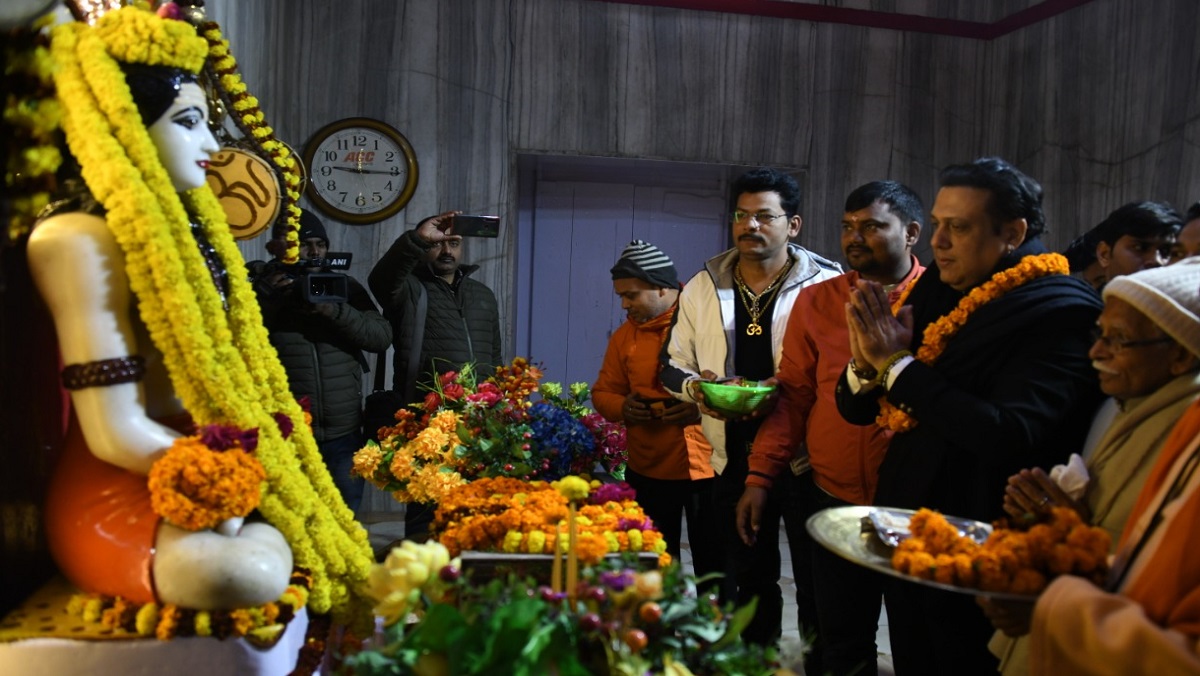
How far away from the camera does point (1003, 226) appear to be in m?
2.37

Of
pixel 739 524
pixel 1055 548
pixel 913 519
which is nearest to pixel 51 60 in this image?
pixel 913 519

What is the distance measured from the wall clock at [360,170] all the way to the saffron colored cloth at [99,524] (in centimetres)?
409

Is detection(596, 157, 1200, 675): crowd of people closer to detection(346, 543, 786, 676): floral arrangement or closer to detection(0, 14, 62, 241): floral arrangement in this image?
detection(346, 543, 786, 676): floral arrangement

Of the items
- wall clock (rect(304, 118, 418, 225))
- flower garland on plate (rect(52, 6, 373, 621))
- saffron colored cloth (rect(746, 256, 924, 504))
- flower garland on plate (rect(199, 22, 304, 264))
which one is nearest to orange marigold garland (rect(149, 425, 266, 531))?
flower garland on plate (rect(52, 6, 373, 621))

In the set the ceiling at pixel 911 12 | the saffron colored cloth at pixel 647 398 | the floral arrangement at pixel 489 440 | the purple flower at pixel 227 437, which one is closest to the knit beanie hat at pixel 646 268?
the saffron colored cloth at pixel 647 398

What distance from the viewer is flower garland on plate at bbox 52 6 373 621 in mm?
1802

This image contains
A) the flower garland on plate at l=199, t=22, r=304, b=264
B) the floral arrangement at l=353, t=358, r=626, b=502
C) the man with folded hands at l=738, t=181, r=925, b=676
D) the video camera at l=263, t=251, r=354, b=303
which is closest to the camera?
the flower garland on plate at l=199, t=22, r=304, b=264

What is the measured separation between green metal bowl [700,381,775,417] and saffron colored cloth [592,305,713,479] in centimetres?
65

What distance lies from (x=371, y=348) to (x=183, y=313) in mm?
2290

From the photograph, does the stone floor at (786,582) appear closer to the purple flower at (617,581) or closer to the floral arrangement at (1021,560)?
the floral arrangement at (1021,560)

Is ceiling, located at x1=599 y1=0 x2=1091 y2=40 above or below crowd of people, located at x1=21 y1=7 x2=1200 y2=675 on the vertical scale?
above

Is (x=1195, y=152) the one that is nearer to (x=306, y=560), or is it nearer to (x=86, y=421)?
(x=306, y=560)

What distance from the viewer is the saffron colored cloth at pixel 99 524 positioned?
70.8 inches

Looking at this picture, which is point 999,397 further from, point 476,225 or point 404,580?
point 476,225
